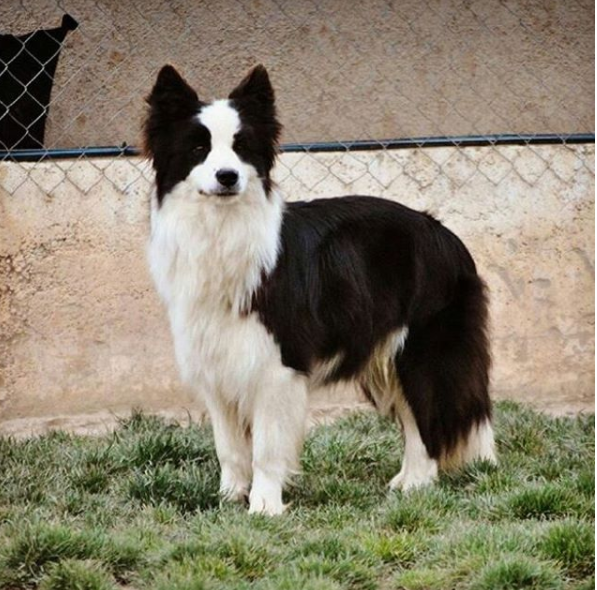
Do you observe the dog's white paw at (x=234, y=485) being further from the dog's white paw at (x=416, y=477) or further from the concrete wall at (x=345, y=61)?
the concrete wall at (x=345, y=61)

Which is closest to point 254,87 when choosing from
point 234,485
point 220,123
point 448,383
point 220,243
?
point 220,123

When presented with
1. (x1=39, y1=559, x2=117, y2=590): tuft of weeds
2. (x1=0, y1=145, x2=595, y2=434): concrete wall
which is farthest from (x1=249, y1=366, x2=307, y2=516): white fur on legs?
(x1=0, y1=145, x2=595, y2=434): concrete wall

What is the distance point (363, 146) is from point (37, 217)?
1.67 m

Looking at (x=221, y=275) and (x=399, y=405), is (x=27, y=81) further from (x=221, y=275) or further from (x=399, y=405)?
(x=399, y=405)

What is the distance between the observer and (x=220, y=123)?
5738 millimetres

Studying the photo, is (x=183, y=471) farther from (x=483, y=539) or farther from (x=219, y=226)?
(x=483, y=539)

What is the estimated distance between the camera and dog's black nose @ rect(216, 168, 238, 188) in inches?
222

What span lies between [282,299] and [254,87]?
31.9 inches

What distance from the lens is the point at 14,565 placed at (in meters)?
4.97

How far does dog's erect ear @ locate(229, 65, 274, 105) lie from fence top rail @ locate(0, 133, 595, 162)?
71.3 inches

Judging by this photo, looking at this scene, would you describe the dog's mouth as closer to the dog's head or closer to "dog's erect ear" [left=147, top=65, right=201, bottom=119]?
the dog's head

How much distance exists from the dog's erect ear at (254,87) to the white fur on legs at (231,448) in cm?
117

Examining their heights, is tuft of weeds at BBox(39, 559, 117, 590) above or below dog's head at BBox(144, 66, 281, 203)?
below

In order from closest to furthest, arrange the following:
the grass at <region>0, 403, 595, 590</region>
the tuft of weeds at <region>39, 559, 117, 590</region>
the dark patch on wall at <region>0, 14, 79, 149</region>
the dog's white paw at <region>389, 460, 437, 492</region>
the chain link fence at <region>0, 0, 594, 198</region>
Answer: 1. the tuft of weeds at <region>39, 559, 117, 590</region>
2. the grass at <region>0, 403, 595, 590</region>
3. the dog's white paw at <region>389, 460, 437, 492</region>
4. the dark patch on wall at <region>0, 14, 79, 149</region>
5. the chain link fence at <region>0, 0, 594, 198</region>
